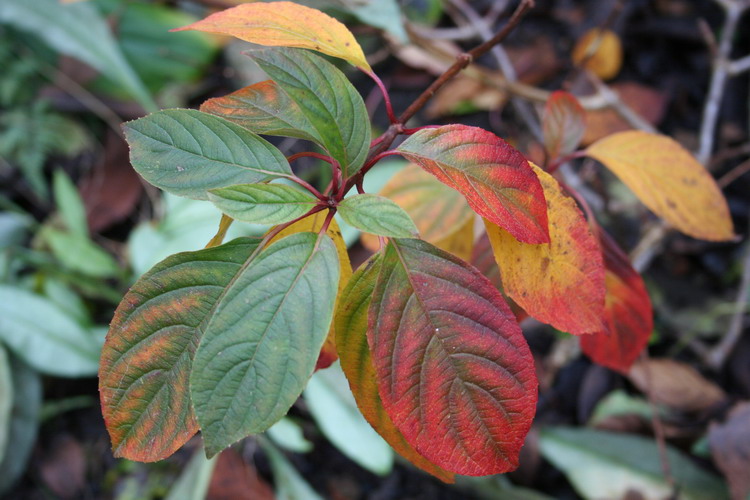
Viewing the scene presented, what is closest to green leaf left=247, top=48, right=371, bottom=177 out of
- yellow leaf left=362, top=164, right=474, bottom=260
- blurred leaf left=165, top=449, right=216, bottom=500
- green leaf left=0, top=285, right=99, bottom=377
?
yellow leaf left=362, top=164, right=474, bottom=260

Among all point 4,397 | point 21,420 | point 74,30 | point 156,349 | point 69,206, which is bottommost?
point 21,420

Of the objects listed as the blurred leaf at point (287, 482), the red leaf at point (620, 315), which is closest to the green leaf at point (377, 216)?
the red leaf at point (620, 315)

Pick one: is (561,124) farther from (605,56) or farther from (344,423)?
(605,56)

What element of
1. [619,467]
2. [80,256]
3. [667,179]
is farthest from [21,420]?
[667,179]

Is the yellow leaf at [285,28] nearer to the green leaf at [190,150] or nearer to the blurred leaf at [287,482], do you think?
the green leaf at [190,150]

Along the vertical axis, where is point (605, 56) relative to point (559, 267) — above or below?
below

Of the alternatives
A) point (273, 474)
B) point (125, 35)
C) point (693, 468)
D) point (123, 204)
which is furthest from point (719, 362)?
point (125, 35)

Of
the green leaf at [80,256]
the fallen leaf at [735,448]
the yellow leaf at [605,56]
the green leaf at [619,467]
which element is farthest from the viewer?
the yellow leaf at [605,56]
